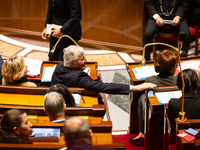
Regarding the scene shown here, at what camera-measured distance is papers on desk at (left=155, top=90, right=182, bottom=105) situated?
8.41 ft

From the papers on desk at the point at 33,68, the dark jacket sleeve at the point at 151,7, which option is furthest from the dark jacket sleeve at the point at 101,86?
the dark jacket sleeve at the point at 151,7

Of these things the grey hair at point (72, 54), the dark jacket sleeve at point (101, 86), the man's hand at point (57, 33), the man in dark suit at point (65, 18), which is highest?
the man in dark suit at point (65, 18)

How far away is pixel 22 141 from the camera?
1917 mm

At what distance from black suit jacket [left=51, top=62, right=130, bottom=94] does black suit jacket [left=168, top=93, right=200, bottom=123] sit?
0.57 metres

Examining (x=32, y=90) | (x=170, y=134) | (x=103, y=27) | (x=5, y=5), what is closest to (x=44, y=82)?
(x=32, y=90)

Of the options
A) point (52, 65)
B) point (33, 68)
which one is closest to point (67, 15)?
point (52, 65)

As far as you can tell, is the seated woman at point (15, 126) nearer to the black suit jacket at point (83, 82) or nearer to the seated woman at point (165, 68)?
the black suit jacket at point (83, 82)

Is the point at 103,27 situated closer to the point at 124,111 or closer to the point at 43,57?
the point at 43,57

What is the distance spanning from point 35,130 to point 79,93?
2.73 ft

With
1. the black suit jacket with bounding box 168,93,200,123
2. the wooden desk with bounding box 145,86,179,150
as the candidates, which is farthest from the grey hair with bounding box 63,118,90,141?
the wooden desk with bounding box 145,86,179,150

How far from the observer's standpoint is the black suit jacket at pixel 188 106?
7.38ft

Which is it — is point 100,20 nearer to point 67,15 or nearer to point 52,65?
point 67,15

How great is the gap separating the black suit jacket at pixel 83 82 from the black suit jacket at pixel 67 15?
40.6 inches

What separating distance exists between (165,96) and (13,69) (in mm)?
1446
